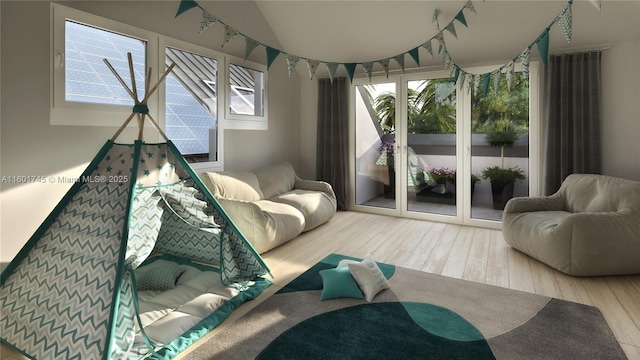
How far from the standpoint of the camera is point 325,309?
7.52 ft

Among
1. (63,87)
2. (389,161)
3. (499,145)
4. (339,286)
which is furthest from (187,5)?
(499,145)

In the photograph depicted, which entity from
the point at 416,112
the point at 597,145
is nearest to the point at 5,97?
the point at 416,112

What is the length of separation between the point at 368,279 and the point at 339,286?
0.69 ft

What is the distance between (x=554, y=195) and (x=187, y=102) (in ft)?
12.9

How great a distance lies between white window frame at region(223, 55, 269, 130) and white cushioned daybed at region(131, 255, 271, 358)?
2.03 meters

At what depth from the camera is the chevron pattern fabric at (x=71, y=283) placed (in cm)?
172

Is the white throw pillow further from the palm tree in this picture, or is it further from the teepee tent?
the palm tree

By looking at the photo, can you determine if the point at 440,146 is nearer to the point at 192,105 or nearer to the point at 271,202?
the point at 271,202

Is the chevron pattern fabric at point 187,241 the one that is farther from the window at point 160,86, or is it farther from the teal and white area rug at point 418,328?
the window at point 160,86

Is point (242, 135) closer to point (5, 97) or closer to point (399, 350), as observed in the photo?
point (5, 97)

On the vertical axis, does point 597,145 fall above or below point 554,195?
above

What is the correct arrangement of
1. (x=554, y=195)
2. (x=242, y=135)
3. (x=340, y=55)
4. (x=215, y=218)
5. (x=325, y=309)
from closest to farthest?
(x=325, y=309), (x=215, y=218), (x=554, y=195), (x=242, y=135), (x=340, y=55)

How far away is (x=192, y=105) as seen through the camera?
12.9ft

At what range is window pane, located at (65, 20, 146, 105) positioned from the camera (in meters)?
2.89
